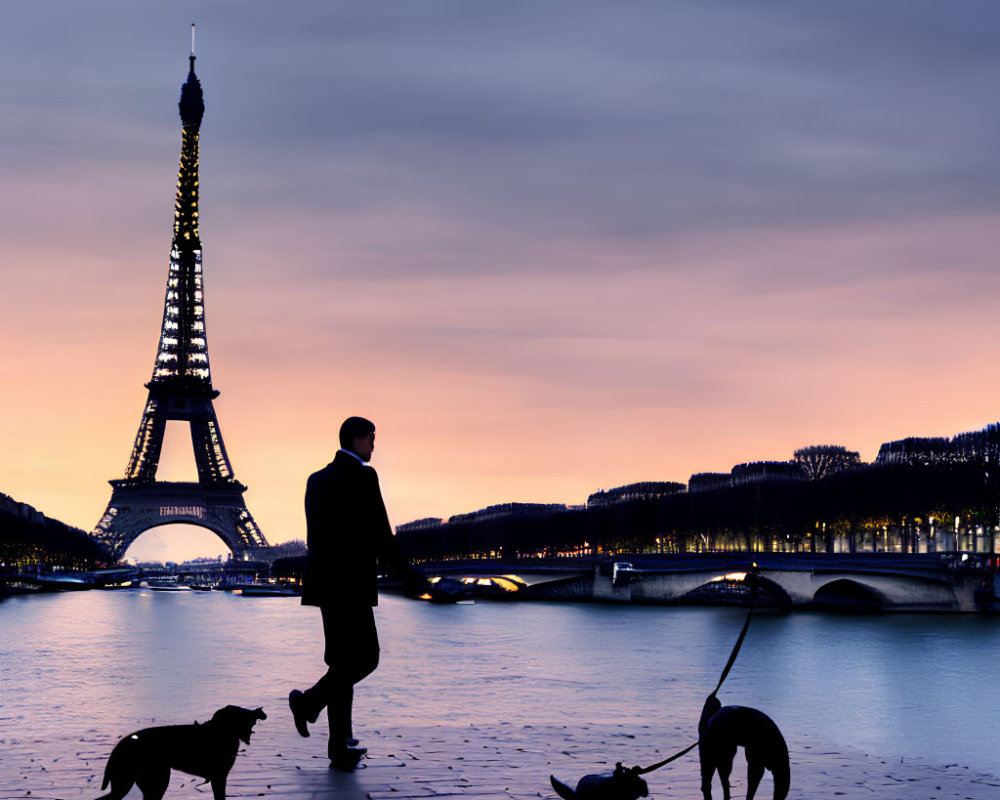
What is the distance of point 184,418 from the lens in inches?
5128

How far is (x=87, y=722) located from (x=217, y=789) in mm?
6508

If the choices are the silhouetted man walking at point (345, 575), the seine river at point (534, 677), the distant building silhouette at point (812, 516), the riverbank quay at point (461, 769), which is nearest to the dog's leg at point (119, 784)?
the riverbank quay at point (461, 769)

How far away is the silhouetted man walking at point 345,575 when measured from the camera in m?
8.09

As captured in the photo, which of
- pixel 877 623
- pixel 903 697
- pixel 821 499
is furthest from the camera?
pixel 821 499

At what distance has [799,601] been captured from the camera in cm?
7338

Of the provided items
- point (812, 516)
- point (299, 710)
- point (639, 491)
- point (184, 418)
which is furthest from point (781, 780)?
point (639, 491)

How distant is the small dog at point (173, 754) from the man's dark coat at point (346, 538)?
1463 millimetres

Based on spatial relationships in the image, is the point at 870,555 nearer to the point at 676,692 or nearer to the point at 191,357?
the point at 676,692

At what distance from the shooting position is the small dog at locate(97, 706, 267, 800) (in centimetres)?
596

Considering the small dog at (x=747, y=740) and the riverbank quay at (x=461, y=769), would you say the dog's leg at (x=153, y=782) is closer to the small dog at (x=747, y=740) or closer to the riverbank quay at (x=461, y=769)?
the riverbank quay at (x=461, y=769)

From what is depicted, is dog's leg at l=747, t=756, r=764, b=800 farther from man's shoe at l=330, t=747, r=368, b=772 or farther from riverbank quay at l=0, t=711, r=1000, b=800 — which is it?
man's shoe at l=330, t=747, r=368, b=772

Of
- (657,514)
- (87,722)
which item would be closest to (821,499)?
(657,514)

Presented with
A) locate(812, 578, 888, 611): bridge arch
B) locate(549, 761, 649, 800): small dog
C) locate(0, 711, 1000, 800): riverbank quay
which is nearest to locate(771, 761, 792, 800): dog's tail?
locate(549, 761, 649, 800): small dog

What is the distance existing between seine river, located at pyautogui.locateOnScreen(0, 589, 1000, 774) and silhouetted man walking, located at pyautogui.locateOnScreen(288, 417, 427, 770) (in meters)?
3.11
